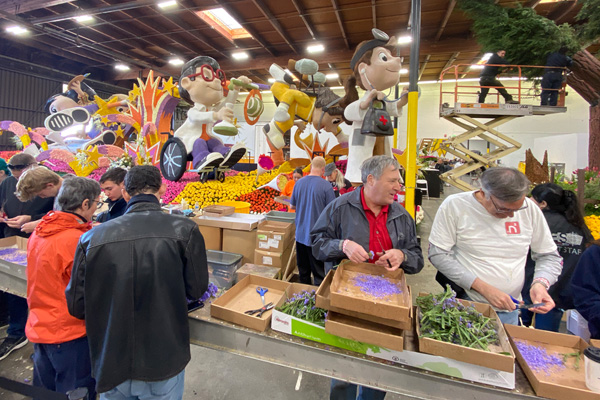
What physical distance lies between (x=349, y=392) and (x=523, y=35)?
6.31 metres

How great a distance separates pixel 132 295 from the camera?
122 cm

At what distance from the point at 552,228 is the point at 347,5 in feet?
24.3

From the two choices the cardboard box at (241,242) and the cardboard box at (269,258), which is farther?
the cardboard box at (241,242)

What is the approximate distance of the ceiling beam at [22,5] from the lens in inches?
301

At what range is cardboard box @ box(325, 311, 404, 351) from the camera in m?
1.11

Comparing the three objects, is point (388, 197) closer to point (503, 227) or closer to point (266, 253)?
point (503, 227)

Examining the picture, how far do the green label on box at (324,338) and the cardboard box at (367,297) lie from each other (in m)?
0.19

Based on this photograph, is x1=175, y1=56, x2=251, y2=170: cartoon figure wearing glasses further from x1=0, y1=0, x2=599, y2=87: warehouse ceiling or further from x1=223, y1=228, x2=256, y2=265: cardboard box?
x1=0, y1=0, x2=599, y2=87: warehouse ceiling

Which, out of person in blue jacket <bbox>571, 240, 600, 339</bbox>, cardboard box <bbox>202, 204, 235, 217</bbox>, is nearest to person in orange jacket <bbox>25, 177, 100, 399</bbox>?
cardboard box <bbox>202, 204, 235, 217</bbox>

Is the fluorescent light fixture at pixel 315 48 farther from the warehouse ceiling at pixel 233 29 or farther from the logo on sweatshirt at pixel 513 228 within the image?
the logo on sweatshirt at pixel 513 228

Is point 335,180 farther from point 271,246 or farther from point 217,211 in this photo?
point 217,211

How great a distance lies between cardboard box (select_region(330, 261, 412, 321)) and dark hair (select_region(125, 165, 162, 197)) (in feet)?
3.11

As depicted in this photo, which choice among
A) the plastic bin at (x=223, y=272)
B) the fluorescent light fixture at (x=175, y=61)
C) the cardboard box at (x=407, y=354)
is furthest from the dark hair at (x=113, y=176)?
the fluorescent light fixture at (x=175, y=61)

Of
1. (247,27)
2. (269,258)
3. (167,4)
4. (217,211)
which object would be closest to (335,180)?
(269,258)
